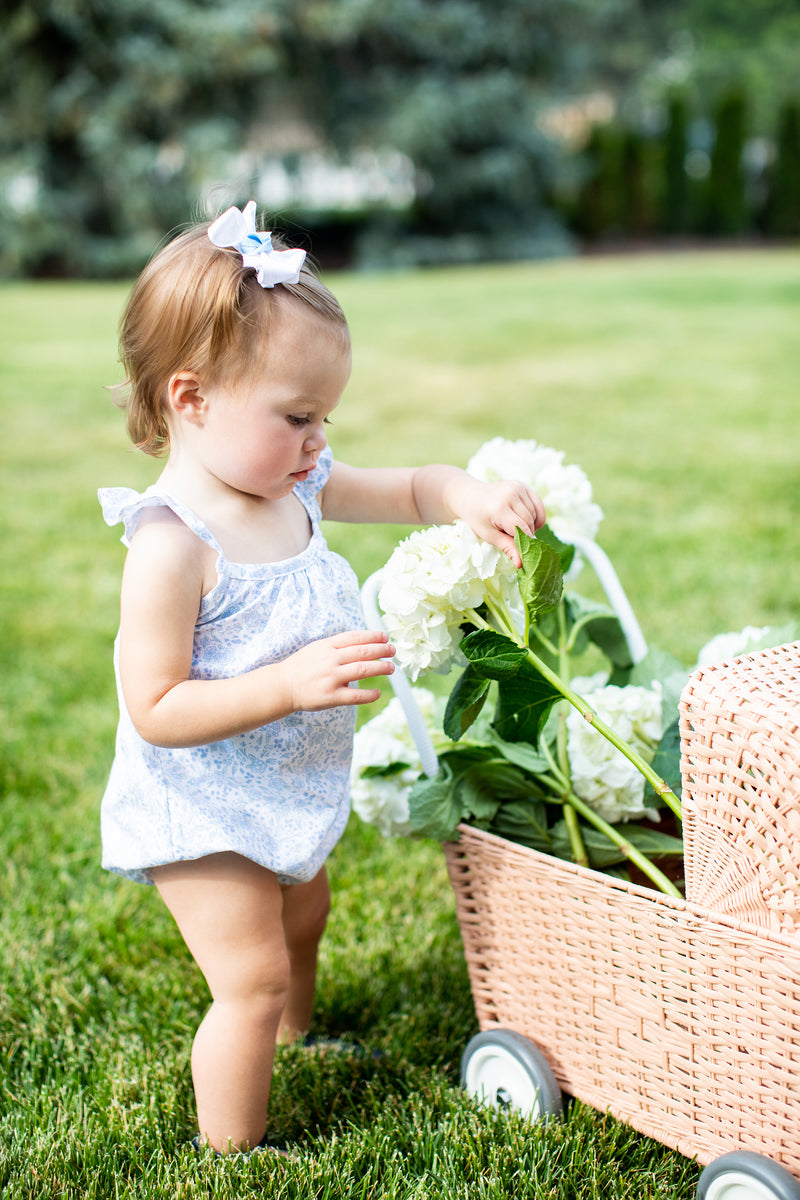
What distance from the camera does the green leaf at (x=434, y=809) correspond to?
1.61 meters

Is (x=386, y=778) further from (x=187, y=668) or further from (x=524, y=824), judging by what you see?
(x=187, y=668)

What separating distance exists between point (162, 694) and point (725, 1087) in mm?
819

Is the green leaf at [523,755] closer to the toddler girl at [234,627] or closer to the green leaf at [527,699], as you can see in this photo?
the green leaf at [527,699]

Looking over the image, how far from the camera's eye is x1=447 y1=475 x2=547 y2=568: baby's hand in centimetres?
151

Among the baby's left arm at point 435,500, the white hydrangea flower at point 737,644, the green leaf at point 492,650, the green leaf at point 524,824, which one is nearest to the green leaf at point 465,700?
the green leaf at point 492,650

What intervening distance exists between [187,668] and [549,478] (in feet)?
2.25

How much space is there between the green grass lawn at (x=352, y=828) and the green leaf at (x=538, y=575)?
2.39 feet

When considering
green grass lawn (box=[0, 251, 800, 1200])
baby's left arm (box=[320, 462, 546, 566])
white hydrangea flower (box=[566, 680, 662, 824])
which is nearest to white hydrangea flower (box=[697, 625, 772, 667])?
white hydrangea flower (box=[566, 680, 662, 824])

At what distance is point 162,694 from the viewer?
4.58ft

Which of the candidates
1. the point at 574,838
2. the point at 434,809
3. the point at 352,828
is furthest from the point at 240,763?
the point at 352,828

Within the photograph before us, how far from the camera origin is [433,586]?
1365mm

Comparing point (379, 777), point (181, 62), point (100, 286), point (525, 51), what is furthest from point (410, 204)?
point (379, 777)

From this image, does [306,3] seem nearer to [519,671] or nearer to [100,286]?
[100,286]

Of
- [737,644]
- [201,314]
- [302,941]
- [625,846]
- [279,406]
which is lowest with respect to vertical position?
[302,941]
